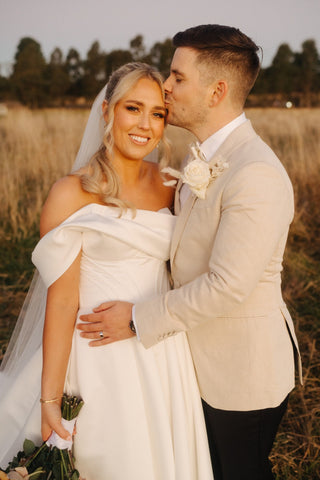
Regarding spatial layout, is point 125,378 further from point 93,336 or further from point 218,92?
point 218,92

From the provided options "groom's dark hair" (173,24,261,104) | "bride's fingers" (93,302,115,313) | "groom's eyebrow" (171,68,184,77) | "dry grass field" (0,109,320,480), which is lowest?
"dry grass field" (0,109,320,480)

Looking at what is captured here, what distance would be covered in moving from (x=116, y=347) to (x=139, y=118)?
1204 millimetres

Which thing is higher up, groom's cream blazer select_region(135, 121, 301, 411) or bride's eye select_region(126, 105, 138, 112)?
bride's eye select_region(126, 105, 138, 112)

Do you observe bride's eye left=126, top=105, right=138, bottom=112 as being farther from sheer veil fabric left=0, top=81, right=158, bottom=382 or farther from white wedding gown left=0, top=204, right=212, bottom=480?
white wedding gown left=0, top=204, right=212, bottom=480

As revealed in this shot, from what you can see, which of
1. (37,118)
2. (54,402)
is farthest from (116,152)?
(37,118)

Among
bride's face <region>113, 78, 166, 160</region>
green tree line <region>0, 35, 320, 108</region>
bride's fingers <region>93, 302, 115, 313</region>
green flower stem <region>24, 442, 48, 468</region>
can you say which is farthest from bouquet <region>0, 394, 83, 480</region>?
green tree line <region>0, 35, 320, 108</region>

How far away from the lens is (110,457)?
85.7 inches

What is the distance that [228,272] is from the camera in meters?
1.83

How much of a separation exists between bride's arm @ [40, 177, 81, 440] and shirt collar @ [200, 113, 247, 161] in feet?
2.28

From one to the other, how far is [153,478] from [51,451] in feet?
1.63

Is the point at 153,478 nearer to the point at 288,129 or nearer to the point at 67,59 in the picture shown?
the point at 288,129

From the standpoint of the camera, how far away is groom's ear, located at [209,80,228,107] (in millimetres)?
2166

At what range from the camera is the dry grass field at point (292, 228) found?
3301 millimetres

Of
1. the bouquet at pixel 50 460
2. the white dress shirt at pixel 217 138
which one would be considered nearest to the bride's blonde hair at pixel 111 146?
the white dress shirt at pixel 217 138
